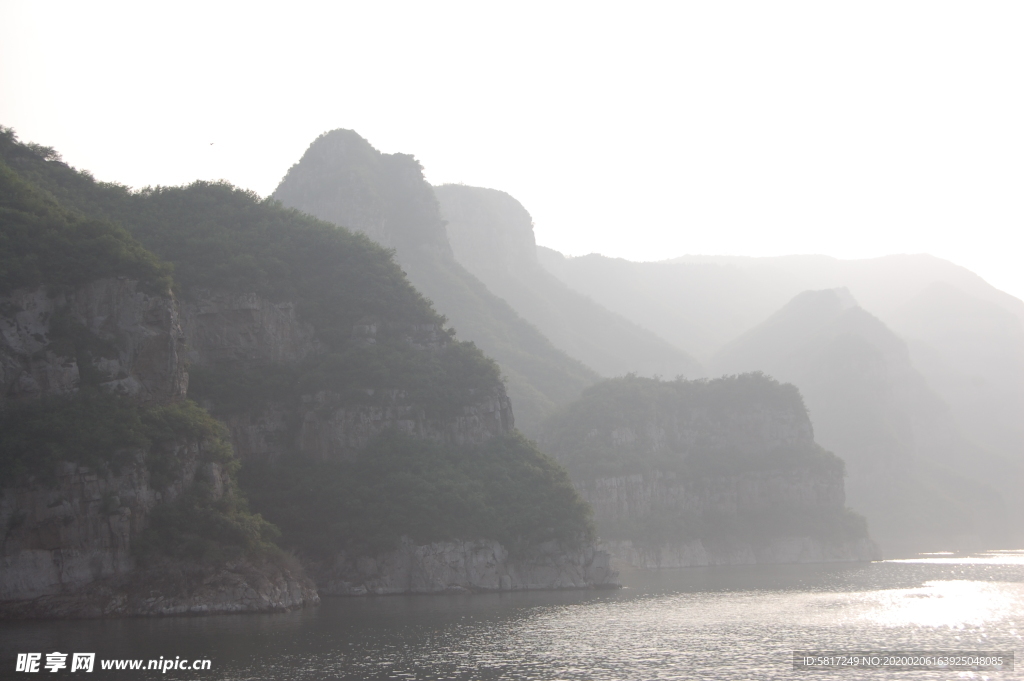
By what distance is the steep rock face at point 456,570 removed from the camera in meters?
86.9

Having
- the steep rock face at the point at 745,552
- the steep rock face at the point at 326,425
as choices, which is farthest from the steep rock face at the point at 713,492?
the steep rock face at the point at 326,425

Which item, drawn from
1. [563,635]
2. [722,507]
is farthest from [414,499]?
[722,507]

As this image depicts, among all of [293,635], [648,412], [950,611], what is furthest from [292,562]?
[648,412]

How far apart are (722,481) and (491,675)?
128m

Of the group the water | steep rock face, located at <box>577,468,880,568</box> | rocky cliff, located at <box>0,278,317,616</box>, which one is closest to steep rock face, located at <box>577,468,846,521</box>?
steep rock face, located at <box>577,468,880,568</box>

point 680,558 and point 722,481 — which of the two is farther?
point 722,481

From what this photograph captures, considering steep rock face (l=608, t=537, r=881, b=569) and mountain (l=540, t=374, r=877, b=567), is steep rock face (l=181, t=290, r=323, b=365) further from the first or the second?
steep rock face (l=608, t=537, r=881, b=569)

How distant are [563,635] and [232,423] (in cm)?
4477

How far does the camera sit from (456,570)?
298 feet

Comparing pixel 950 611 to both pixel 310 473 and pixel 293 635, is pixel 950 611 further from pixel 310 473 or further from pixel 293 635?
pixel 310 473

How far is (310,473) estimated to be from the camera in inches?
3666

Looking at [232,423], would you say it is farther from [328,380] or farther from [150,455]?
[150,455]

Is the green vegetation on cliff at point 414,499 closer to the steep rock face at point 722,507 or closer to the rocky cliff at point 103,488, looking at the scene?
the rocky cliff at point 103,488

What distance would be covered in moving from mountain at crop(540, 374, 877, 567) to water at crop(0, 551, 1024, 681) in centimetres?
6384
